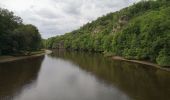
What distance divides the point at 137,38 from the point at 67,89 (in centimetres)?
5230

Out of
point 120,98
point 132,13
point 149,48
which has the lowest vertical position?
point 120,98

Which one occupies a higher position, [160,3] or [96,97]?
[160,3]

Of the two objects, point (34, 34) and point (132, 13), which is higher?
point (132, 13)

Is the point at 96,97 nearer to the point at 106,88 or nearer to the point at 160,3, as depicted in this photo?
the point at 106,88

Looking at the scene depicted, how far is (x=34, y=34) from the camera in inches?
4328

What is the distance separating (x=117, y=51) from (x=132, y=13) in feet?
168

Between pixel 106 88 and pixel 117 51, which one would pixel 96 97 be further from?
pixel 117 51

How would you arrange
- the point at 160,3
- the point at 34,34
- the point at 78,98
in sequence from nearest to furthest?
the point at 78,98
the point at 34,34
the point at 160,3

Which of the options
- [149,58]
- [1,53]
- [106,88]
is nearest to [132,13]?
[149,58]

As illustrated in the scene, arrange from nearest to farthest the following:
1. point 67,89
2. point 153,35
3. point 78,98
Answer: point 78,98 → point 67,89 → point 153,35

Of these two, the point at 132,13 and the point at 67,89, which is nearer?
A: the point at 67,89

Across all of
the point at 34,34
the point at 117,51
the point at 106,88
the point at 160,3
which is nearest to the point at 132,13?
the point at 160,3

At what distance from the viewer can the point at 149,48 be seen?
69375mm

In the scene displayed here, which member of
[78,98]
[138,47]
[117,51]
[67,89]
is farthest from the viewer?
[117,51]
